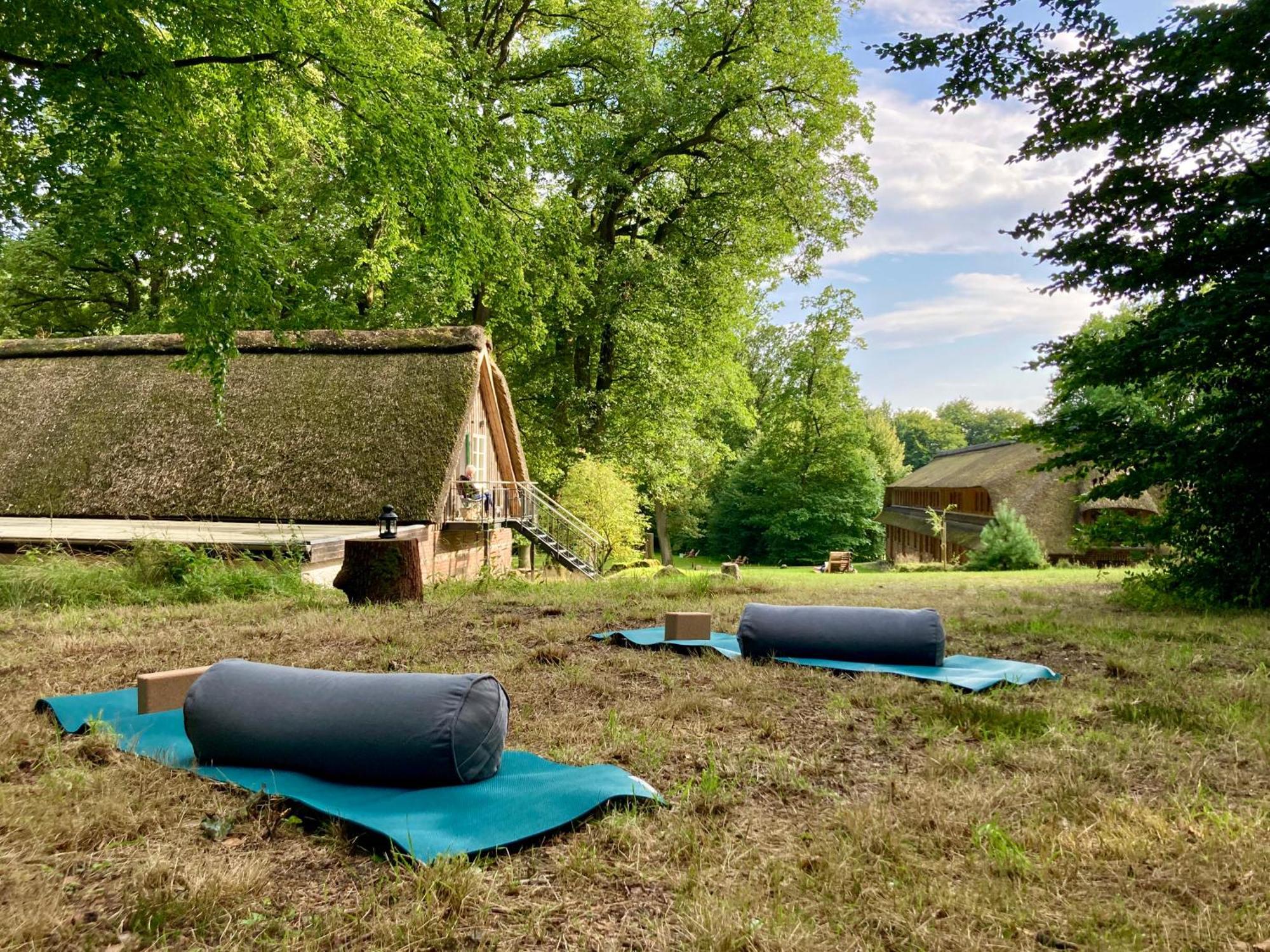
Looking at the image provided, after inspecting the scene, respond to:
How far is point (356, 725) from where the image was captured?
332 centimetres

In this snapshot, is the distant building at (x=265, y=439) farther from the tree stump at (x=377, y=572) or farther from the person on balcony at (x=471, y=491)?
the tree stump at (x=377, y=572)

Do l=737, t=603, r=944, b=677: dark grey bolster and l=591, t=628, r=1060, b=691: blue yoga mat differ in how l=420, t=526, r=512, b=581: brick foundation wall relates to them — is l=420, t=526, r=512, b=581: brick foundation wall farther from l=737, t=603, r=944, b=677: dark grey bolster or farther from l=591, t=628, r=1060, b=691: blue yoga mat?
l=737, t=603, r=944, b=677: dark grey bolster

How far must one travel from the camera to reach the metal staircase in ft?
58.3

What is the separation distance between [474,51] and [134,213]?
13.3m

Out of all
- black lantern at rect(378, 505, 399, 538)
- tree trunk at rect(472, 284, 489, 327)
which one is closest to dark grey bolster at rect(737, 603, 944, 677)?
black lantern at rect(378, 505, 399, 538)

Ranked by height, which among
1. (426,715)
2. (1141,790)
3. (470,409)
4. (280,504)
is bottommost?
(1141,790)

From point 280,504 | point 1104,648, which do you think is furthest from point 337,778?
point 280,504

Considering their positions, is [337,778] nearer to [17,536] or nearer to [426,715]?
[426,715]

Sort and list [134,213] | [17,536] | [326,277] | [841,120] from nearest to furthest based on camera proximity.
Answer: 1. [134,213]
2. [17,536]
3. [326,277]
4. [841,120]

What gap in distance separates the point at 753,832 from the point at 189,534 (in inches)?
512

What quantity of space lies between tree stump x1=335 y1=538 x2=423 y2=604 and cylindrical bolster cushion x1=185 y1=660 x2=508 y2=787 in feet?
17.7

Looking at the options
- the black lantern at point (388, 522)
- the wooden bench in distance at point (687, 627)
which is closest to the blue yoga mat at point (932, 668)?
the wooden bench in distance at point (687, 627)

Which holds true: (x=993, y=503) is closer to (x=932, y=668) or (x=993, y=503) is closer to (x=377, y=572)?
(x=932, y=668)

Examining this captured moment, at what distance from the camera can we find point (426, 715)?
3266 millimetres
